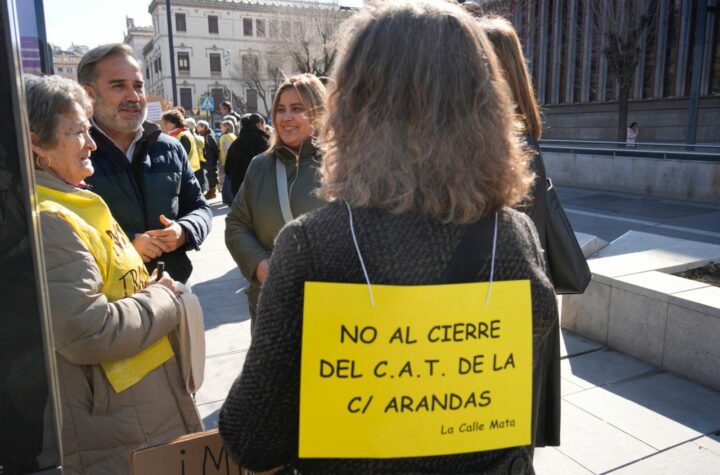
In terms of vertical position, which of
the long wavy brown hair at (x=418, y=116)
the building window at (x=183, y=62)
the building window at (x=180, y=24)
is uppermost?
the building window at (x=180, y=24)

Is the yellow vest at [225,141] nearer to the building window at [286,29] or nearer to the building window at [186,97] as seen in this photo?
the building window at [286,29]

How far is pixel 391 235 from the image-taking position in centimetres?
114

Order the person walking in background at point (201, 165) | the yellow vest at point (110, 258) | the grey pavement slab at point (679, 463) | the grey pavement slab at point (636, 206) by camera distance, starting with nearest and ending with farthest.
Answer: the yellow vest at point (110, 258) → the grey pavement slab at point (679, 463) → the grey pavement slab at point (636, 206) → the person walking in background at point (201, 165)

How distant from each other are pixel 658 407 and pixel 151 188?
3.11 metres

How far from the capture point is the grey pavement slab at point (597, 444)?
119 inches

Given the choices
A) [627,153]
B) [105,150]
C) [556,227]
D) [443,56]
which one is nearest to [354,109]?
[443,56]

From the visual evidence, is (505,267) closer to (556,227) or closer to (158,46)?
(556,227)

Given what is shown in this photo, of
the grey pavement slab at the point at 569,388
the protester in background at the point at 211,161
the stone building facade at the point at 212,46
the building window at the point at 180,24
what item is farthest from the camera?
the building window at the point at 180,24

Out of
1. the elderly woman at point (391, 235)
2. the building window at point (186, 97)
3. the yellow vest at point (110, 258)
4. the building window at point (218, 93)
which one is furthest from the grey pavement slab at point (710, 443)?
the building window at point (218, 93)

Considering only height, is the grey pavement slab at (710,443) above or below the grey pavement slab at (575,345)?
above

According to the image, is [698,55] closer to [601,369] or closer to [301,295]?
[601,369]

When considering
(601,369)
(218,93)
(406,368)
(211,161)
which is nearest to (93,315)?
(406,368)

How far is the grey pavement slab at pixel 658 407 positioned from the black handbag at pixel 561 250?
1444mm

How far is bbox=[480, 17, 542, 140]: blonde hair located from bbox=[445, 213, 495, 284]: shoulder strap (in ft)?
3.06
